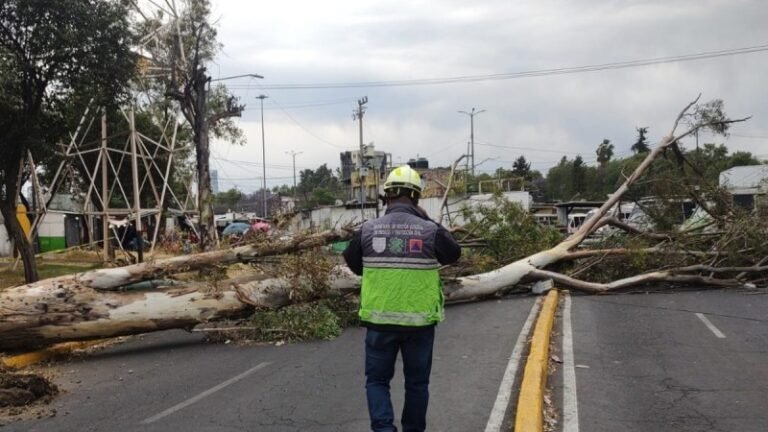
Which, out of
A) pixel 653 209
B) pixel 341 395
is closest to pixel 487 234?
pixel 653 209

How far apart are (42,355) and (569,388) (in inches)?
259

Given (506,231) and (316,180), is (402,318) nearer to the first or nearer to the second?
(506,231)

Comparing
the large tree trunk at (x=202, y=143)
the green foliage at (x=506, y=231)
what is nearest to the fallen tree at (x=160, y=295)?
the green foliage at (x=506, y=231)

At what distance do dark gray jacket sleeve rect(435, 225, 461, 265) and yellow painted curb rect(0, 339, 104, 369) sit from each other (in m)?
5.66

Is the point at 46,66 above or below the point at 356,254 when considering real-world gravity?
above

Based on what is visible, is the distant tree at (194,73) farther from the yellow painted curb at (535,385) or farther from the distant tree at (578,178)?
the distant tree at (578,178)

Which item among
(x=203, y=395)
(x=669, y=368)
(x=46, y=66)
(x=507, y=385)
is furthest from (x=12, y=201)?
(x=669, y=368)

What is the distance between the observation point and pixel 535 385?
18.4 ft

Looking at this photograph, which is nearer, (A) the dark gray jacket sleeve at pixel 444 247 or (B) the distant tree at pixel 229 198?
(A) the dark gray jacket sleeve at pixel 444 247

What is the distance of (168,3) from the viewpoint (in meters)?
22.1

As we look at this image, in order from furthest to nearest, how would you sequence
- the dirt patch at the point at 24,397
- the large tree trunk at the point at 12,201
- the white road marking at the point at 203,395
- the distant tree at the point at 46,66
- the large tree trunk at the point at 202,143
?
1. the large tree trunk at the point at 202,143
2. the large tree trunk at the point at 12,201
3. the distant tree at the point at 46,66
4. the dirt patch at the point at 24,397
5. the white road marking at the point at 203,395

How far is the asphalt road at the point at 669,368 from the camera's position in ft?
16.7

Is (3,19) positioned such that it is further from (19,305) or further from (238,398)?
(238,398)

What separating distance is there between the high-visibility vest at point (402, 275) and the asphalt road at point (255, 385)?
139cm
